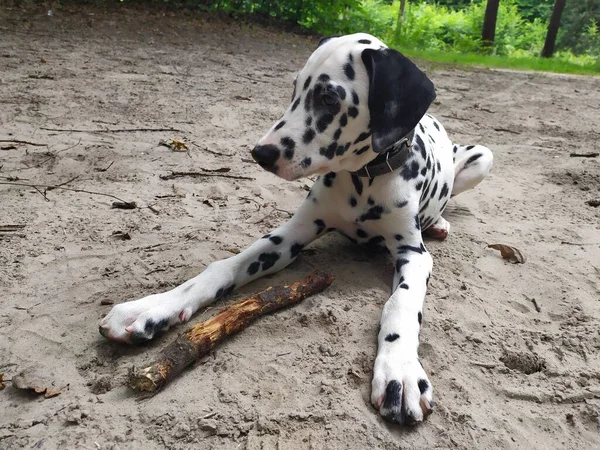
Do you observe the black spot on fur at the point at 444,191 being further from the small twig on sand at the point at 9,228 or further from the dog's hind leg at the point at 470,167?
the small twig on sand at the point at 9,228

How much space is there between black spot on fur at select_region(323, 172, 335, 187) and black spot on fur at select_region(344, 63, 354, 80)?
0.82m

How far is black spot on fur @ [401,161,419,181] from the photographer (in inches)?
155

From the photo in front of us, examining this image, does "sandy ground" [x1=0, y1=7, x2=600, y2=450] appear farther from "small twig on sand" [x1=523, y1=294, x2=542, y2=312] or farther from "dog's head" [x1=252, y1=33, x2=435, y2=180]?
"dog's head" [x1=252, y1=33, x2=435, y2=180]

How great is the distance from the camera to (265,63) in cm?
1199

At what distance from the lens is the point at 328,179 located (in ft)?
13.3

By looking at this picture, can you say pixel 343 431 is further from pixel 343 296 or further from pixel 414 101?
pixel 414 101

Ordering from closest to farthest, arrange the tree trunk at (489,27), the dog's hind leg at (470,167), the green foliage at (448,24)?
the dog's hind leg at (470,167) → the green foliage at (448,24) → the tree trunk at (489,27)

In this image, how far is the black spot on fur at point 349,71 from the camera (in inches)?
133

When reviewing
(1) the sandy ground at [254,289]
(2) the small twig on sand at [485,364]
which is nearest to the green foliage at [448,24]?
(1) the sandy ground at [254,289]

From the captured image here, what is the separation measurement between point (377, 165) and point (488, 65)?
14.0m

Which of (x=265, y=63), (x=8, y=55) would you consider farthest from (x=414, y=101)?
(x=265, y=63)

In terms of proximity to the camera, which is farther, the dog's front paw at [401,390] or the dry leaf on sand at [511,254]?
the dry leaf on sand at [511,254]

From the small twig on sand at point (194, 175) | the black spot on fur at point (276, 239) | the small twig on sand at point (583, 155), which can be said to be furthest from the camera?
the small twig on sand at point (583, 155)

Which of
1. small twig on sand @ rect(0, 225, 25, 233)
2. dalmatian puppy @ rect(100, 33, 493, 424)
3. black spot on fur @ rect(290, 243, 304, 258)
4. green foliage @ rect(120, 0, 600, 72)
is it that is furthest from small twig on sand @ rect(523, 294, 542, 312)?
green foliage @ rect(120, 0, 600, 72)
